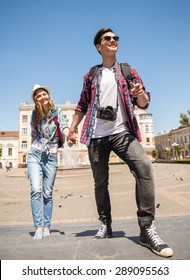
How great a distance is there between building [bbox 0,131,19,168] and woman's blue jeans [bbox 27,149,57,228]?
192 feet

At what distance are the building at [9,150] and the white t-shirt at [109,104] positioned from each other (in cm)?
5929

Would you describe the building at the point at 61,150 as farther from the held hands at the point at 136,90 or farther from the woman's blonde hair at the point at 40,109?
the held hands at the point at 136,90

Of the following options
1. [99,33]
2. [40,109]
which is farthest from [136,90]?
[40,109]

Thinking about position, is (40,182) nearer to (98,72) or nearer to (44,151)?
(44,151)

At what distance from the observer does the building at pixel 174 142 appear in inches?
2734

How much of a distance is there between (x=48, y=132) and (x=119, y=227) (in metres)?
1.54

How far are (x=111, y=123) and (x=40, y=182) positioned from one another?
1.08 m

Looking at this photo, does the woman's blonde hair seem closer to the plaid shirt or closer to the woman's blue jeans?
the woman's blue jeans

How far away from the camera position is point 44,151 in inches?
106

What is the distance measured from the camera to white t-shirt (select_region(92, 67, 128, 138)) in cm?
228

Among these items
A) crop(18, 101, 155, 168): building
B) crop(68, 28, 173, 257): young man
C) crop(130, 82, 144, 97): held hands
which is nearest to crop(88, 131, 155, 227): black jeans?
crop(68, 28, 173, 257): young man

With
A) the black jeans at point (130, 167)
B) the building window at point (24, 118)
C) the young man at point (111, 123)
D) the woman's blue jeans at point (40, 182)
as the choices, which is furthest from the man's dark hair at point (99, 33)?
the building window at point (24, 118)
